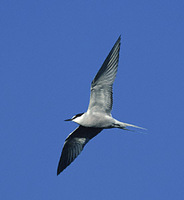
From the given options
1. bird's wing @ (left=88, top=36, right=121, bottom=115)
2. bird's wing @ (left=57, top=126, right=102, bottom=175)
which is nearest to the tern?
bird's wing @ (left=88, top=36, right=121, bottom=115)

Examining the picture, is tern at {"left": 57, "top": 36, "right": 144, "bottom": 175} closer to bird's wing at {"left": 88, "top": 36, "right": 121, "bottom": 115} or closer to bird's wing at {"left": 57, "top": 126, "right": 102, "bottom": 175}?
bird's wing at {"left": 88, "top": 36, "right": 121, "bottom": 115}

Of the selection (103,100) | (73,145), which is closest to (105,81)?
(103,100)

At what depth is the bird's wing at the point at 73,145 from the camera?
14047mm

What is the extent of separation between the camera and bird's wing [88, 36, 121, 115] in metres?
12.2

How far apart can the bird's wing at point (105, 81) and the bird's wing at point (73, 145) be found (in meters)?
1.81

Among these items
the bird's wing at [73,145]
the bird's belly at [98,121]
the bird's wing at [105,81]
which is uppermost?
the bird's wing at [105,81]

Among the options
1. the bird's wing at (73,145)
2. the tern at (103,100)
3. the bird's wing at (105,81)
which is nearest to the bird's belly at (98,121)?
the tern at (103,100)

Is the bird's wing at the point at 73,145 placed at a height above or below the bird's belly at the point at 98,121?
below

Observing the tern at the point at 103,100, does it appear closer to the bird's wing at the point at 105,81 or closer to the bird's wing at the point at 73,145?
the bird's wing at the point at 105,81

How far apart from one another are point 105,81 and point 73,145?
308 cm

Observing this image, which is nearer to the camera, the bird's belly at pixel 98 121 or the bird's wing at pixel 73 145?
the bird's belly at pixel 98 121

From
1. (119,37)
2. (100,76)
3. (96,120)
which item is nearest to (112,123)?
(96,120)

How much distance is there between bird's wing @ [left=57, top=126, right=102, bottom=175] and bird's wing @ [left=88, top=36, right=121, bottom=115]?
5.93 feet

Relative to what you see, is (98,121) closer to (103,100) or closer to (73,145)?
(103,100)
